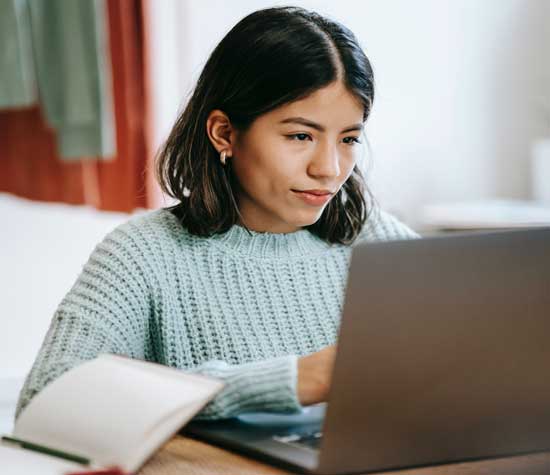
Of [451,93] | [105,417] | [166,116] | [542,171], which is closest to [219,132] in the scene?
[105,417]

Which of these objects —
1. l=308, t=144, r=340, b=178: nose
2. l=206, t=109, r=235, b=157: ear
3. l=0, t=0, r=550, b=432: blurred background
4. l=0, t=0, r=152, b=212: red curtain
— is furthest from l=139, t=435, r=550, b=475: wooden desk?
l=0, t=0, r=152, b=212: red curtain

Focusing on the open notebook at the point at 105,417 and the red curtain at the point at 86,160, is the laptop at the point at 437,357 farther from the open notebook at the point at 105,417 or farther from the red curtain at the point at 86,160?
the red curtain at the point at 86,160

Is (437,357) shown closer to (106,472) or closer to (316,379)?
(316,379)

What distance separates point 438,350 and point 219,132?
2.10ft

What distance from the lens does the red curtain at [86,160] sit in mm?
2299

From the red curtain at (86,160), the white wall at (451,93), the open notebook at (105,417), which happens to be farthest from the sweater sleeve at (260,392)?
the white wall at (451,93)

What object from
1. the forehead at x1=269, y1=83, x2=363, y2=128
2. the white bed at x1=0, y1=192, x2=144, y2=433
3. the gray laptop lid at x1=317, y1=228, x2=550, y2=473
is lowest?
the white bed at x1=0, y1=192, x2=144, y2=433

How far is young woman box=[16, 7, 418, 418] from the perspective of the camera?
3.92 ft

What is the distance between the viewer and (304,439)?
2.85 feet

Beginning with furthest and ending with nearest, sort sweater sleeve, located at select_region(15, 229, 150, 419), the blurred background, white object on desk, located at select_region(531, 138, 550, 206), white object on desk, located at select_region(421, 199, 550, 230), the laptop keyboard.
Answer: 1. white object on desk, located at select_region(531, 138, 550, 206)
2. white object on desk, located at select_region(421, 199, 550, 230)
3. the blurred background
4. sweater sleeve, located at select_region(15, 229, 150, 419)
5. the laptop keyboard

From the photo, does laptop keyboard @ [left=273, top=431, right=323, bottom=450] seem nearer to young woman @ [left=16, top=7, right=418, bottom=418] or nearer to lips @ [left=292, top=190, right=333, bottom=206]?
young woman @ [left=16, top=7, right=418, bottom=418]

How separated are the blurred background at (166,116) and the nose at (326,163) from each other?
19.8 inches

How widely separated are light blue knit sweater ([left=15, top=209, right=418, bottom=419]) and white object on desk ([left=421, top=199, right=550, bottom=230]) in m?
1.09

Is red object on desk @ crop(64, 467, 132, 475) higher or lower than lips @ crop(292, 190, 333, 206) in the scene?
lower
